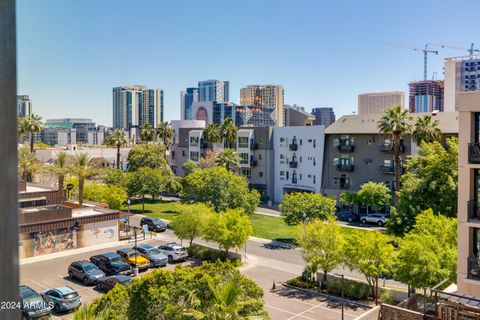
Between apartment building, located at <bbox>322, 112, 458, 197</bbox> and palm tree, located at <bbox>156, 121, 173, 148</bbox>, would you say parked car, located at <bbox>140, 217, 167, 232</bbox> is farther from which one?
palm tree, located at <bbox>156, 121, 173, 148</bbox>

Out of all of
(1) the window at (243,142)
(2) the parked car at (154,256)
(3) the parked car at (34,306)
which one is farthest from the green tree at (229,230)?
(1) the window at (243,142)

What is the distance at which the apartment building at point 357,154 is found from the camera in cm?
5166

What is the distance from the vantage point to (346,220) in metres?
50.5

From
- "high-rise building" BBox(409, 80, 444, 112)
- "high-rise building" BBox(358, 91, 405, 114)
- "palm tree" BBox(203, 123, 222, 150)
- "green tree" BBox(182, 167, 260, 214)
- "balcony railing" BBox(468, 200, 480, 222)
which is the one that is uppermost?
"high-rise building" BBox(409, 80, 444, 112)

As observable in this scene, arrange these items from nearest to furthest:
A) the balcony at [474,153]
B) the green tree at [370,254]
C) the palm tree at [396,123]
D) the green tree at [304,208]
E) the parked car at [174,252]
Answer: the balcony at [474,153], the green tree at [370,254], the parked car at [174,252], the green tree at [304,208], the palm tree at [396,123]

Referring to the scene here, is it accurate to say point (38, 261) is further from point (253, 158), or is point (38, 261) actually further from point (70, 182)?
point (253, 158)

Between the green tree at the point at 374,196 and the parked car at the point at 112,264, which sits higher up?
the green tree at the point at 374,196

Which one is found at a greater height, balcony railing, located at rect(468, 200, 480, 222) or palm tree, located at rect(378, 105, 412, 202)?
palm tree, located at rect(378, 105, 412, 202)

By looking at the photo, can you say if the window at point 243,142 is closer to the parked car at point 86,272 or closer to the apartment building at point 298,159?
the apartment building at point 298,159

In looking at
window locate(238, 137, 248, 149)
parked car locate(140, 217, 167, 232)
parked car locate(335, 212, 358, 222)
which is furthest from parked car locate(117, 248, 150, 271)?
window locate(238, 137, 248, 149)

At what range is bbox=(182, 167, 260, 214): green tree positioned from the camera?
43.4 m

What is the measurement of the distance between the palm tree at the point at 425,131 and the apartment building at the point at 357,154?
19.9ft

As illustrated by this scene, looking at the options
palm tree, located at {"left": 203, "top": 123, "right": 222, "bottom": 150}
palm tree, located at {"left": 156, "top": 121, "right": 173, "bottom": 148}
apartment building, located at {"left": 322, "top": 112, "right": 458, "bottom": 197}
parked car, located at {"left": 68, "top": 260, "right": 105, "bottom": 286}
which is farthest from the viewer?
palm tree, located at {"left": 156, "top": 121, "right": 173, "bottom": 148}

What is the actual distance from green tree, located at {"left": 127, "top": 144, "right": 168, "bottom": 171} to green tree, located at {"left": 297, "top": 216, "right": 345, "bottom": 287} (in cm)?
4179
